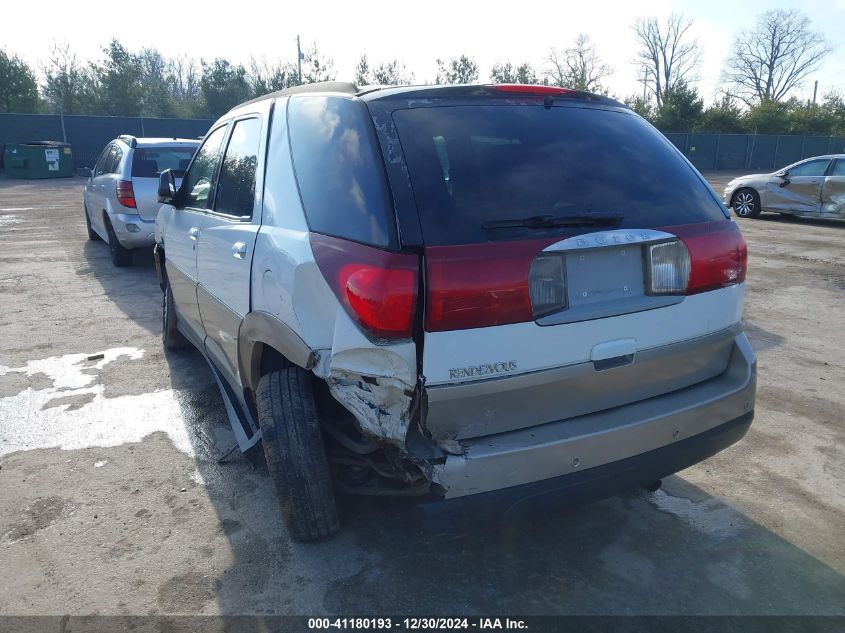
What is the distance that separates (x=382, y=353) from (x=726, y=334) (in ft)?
5.02

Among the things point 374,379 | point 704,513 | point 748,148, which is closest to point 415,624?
point 374,379

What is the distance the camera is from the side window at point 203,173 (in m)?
3.93

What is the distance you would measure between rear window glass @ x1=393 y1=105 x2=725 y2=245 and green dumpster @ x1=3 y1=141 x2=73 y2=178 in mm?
29231

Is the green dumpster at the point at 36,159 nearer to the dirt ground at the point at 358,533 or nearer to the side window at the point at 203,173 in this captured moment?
the dirt ground at the point at 358,533

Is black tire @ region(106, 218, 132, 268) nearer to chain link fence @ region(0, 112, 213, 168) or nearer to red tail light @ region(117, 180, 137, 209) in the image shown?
red tail light @ region(117, 180, 137, 209)

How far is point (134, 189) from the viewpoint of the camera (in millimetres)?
8461

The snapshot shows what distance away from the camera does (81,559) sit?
9.24ft

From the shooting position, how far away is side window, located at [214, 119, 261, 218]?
3.21m

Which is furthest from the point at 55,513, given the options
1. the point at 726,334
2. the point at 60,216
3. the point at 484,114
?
the point at 60,216

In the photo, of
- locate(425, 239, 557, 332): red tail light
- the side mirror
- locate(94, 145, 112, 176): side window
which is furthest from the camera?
locate(94, 145, 112, 176): side window

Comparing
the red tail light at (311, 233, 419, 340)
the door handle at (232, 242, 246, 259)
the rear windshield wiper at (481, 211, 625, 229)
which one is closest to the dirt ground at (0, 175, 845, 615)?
the red tail light at (311, 233, 419, 340)

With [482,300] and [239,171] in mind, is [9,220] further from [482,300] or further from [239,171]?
[482,300]

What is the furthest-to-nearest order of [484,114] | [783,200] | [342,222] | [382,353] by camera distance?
[783,200] < [484,114] < [342,222] < [382,353]

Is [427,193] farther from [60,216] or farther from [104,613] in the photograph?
[60,216]
